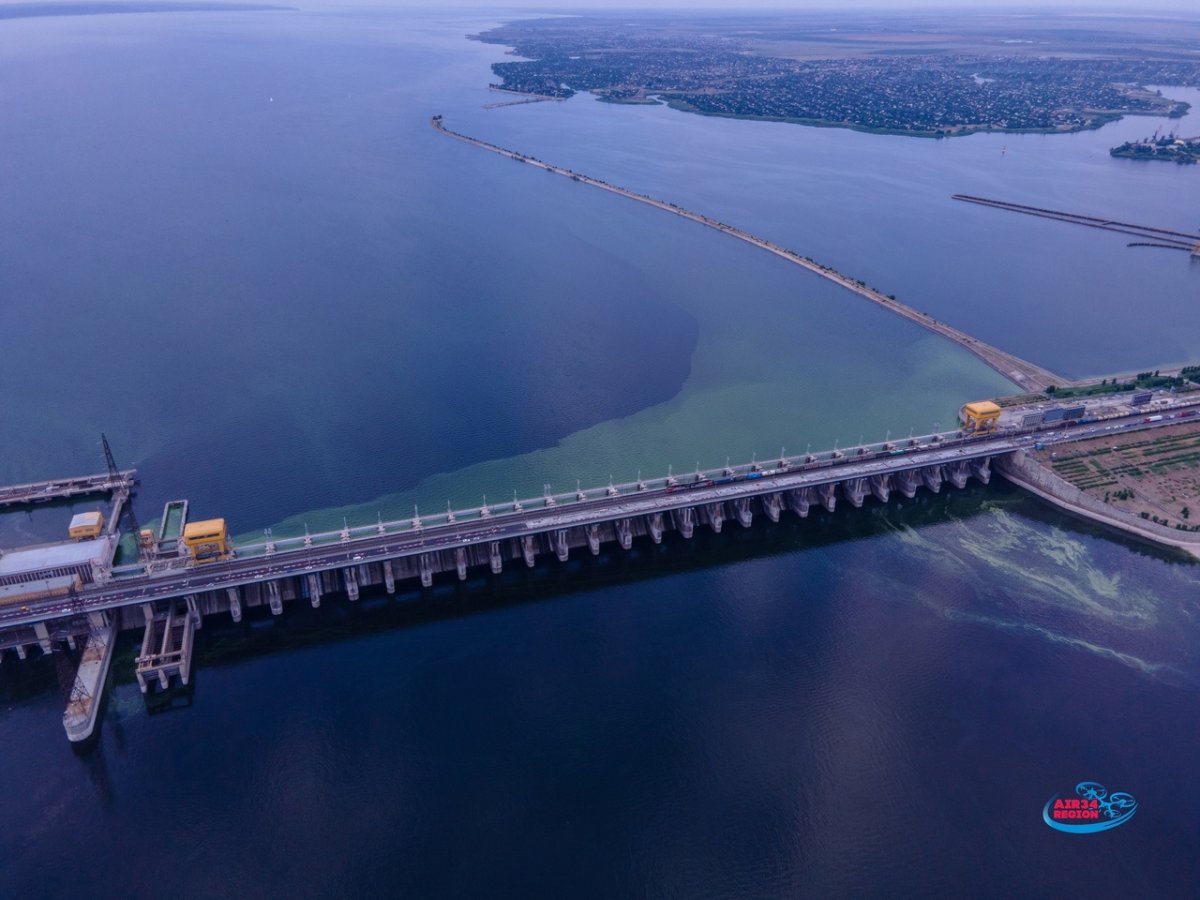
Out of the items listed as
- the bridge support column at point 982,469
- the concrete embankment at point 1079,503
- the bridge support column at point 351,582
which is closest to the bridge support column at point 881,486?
the bridge support column at point 982,469

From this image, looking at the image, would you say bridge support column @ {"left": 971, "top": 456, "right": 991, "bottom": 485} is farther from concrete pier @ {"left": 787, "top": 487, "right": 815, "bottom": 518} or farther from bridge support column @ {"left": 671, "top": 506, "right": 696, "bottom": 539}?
bridge support column @ {"left": 671, "top": 506, "right": 696, "bottom": 539}

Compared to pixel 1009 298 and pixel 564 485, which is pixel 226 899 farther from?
pixel 1009 298

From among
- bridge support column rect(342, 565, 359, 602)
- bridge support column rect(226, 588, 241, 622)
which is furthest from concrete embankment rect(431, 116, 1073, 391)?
bridge support column rect(226, 588, 241, 622)

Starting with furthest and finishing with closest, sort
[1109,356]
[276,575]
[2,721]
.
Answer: [1109,356] → [276,575] → [2,721]

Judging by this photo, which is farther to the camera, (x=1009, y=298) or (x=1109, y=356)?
(x=1009, y=298)

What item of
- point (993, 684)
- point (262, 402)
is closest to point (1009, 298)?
point (993, 684)

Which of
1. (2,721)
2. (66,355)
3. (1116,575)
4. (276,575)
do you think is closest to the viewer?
(2,721)

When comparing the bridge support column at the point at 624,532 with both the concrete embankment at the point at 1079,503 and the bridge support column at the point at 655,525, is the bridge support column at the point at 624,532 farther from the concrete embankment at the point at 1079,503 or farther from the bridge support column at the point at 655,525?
the concrete embankment at the point at 1079,503
